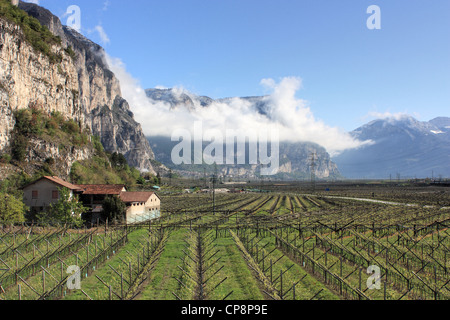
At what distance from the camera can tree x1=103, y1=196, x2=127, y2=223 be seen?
4466 centimetres

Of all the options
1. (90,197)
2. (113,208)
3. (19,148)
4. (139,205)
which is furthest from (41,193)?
(19,148)

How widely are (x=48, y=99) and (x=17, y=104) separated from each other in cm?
1449

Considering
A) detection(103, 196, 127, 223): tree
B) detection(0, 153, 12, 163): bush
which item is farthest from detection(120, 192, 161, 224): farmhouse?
detection(0, 153, 12, 163): bush

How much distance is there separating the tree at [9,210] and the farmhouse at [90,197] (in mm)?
4315

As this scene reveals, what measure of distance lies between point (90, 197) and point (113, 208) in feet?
19.0

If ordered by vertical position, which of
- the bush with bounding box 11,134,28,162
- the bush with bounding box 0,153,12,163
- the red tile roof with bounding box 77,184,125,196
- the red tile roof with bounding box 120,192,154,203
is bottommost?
the red tile roof with bounding box 120,192,154,203

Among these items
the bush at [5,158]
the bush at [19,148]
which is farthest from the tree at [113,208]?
the bush at [19,148]

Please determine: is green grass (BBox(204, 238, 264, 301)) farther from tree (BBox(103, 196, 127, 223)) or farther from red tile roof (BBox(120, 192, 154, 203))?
red tile roof (BBox(120, 192, 154, 203))

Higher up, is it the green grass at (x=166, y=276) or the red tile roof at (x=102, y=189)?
the red tile roof at (x=102, y=189)

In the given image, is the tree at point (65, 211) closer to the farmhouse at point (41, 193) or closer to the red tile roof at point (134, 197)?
the farmhouse at point (41, 193)

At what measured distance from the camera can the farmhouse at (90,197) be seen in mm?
→ 45875

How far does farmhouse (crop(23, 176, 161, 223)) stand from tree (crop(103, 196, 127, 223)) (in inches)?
49.6

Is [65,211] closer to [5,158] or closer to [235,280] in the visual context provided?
[5,158]
